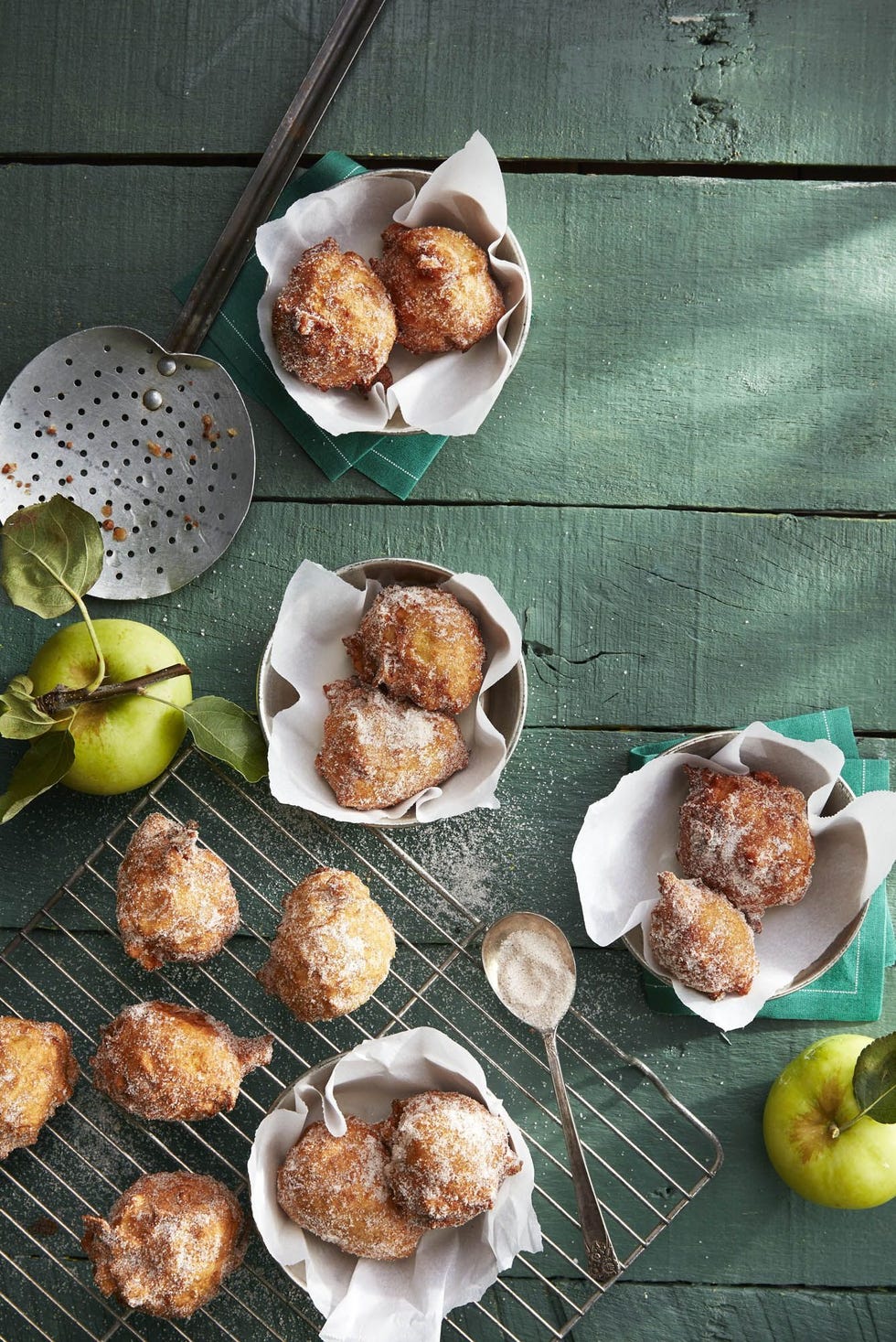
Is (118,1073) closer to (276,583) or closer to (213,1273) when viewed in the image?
(213,1273)

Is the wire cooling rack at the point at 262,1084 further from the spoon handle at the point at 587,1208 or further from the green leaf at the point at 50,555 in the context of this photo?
the green leaf at the point at 50,555

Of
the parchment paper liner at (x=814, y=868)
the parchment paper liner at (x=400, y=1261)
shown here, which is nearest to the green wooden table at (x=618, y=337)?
the parchment paper liner at (x=814, y=868)

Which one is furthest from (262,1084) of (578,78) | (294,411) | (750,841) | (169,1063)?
(578,78)

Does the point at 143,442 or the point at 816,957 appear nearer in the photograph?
the point at 816,957

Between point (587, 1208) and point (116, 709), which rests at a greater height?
point (116, 709)

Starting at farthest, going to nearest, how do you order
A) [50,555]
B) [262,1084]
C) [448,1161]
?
1. [262,1084]
2. [50,555]
3. [448,1161]

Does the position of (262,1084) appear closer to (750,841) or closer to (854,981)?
(750,841)
